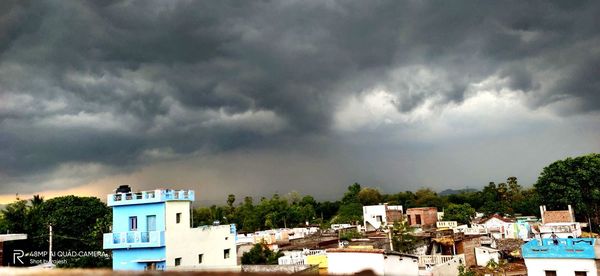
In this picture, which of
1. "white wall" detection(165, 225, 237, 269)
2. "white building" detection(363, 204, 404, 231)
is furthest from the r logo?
"white building" detection(363, 204, 404, 231)

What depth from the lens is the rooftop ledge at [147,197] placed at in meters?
27.2

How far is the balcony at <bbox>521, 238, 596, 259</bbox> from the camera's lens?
2339 centimetres

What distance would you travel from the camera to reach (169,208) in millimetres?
27625

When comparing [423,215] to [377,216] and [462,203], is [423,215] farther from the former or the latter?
[462,203]

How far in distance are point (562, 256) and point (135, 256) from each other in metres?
24.4

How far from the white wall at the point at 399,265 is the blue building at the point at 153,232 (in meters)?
10.2

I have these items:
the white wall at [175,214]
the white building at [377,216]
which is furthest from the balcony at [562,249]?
the white building at [377,216]

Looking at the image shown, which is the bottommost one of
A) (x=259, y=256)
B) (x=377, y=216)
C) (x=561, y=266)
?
(x=561, y=266)

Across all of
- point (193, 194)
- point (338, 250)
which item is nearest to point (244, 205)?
point (193, 194)

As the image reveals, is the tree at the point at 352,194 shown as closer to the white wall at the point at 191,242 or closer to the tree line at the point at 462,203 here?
the tree line at the point at 462,203

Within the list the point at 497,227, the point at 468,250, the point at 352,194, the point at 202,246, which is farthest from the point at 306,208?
the point at 202,246

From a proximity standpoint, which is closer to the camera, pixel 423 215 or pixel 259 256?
pixel 259 256

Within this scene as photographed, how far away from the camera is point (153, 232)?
26.5m

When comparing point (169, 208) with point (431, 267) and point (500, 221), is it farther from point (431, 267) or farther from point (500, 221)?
point (500, 221)
